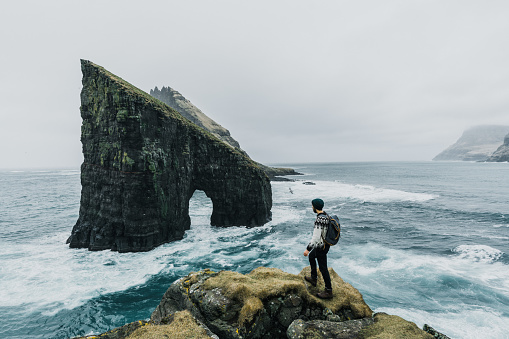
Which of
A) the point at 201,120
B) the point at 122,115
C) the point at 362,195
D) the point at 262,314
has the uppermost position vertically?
the point at 201,120

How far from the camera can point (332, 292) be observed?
7.41 meters

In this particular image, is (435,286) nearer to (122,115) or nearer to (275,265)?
(275,265)

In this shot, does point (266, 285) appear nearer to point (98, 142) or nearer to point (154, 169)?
point (154, 169)

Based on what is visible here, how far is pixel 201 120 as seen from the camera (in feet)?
380

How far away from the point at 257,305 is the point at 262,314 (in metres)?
0.30

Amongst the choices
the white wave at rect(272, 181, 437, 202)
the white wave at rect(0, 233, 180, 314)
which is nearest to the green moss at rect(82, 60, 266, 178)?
the white wave at rect(0, 233, 180, 314)

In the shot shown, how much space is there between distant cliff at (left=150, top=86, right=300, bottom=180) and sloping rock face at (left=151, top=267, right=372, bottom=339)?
9362 cm

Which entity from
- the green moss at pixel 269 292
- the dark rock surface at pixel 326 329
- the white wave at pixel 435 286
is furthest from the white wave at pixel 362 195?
the dark rock surface at pixel 326 329

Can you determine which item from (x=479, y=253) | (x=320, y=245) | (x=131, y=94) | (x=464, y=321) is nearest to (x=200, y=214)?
(x=131, y=94)

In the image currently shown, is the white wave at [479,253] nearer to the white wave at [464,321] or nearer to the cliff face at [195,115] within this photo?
the white wave at [464,321]

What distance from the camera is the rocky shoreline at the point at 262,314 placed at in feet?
18.5

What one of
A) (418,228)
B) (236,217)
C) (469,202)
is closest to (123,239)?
(236,217)

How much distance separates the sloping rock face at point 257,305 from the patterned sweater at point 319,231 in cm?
146

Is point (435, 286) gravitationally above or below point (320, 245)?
below
